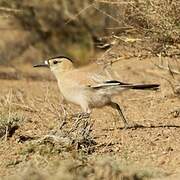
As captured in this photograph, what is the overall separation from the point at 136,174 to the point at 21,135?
2.24 m

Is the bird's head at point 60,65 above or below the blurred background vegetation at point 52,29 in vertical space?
below

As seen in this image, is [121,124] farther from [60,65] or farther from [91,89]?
[60,65]

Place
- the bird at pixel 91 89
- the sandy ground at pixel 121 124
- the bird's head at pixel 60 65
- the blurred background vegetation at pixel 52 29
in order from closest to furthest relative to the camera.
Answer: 1. the sandy ground at pixel 121 124
2. the bird at pixel 91 89
3. the bird's head at pixel 60 65
4. the blurred background vegetation at pixel 52 29

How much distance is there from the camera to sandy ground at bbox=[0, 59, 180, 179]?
24.5 ft

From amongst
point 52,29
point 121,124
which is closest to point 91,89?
point 121,124

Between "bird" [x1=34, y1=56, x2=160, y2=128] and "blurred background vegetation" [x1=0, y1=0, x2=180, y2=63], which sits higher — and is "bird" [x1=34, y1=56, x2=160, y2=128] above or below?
below

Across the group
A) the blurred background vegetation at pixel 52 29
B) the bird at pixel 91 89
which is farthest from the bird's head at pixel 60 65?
the blurred background vegetation at pixel 52 29

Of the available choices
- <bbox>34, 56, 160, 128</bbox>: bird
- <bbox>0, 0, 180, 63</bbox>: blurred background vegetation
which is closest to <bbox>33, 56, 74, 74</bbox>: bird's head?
<bbox>34, 56, 160, 128</bbox>: bird

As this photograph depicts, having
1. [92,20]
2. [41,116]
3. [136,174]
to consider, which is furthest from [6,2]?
[136,174]

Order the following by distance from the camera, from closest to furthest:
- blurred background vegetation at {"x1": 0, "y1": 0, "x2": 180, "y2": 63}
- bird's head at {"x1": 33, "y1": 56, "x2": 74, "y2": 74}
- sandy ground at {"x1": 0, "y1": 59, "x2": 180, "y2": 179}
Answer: sandy ground at {"x1": 0, "y1": 59, "x2": 180, "y2": 179}, bird's head at {"x1": 33, "y1": 56, "x2": 74, "y2": 74}, blurred background vegetation at {"x1": 0, "y1": 0, "x2": 180, "y2": 63}

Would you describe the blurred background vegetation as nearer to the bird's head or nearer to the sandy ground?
the sandy ground

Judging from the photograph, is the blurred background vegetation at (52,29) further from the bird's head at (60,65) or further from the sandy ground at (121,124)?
the bird's head at (60,65)

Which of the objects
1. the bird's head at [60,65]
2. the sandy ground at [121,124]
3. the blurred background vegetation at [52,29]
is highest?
the blurred background vegetation at [52,29]

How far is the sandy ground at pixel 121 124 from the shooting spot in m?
Result: 7.46
